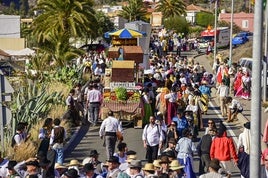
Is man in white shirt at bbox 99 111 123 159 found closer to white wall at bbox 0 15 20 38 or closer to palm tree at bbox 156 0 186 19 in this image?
white wall at bbox 0 15 20 38

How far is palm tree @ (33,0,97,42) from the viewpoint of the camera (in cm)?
4441

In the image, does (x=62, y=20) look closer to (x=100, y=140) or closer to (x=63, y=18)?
(x=63, y=18)

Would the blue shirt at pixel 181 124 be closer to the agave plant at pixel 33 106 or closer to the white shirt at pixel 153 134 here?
the white shirt at pixel 153 134

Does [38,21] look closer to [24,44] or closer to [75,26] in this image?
[75,26]

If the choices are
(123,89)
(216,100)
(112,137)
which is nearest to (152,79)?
(216,100)

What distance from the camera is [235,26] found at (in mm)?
84375

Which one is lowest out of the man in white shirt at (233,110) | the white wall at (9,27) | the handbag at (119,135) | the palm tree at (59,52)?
the man in white shirt at (233,110)

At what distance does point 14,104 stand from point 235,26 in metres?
65.0

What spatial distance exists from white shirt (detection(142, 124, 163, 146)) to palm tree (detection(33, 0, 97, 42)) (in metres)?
27.0

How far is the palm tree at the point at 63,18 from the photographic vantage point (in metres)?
44.4

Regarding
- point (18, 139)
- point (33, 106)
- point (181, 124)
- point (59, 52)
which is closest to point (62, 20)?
point (59, 52)

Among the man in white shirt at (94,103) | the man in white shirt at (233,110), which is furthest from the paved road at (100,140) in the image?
the man in white shirt at (94,103)

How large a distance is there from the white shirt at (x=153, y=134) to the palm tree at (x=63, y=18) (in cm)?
2702

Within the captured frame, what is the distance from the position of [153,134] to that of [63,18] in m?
A: 29.1
